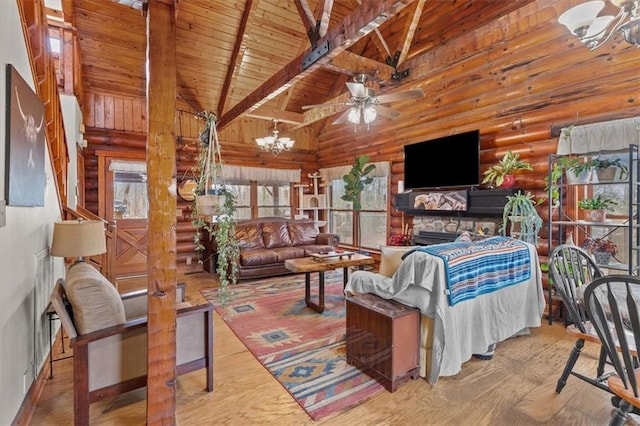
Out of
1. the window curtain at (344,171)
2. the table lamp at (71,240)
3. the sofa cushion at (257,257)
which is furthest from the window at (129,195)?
the window curtain at (344,171)

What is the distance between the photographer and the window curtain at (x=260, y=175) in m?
7.09

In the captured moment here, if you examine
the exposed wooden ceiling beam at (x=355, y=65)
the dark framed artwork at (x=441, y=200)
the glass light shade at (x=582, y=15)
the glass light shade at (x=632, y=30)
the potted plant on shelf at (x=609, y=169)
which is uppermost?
the exposed wooden ceiling beam at (x=355, y=65)

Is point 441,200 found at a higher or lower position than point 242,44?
lower

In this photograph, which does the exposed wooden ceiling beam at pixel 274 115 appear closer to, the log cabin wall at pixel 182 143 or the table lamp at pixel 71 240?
the log cabin wall at pixel 182 143

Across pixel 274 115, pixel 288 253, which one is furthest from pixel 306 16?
pixel 288 253

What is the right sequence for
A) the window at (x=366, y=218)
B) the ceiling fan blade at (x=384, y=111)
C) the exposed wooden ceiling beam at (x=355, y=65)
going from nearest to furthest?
the ceiling fan blade at (x=384, y=111), the exposed wooden ceiling beam at (x=355, y=65), the window at (x=366, y=218)

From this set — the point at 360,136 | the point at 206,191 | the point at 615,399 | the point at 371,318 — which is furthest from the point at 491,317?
the point at 360,136

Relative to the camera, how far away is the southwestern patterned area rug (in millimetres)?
2256

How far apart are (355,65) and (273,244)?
348 centimetres

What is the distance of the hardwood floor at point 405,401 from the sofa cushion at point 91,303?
663mm

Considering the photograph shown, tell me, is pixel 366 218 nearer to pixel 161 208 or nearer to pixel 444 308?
pixel 444 308

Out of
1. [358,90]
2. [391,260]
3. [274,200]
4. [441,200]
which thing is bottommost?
[391,260]

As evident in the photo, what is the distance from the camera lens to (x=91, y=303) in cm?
187

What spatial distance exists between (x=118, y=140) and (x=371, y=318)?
609 centimetres
